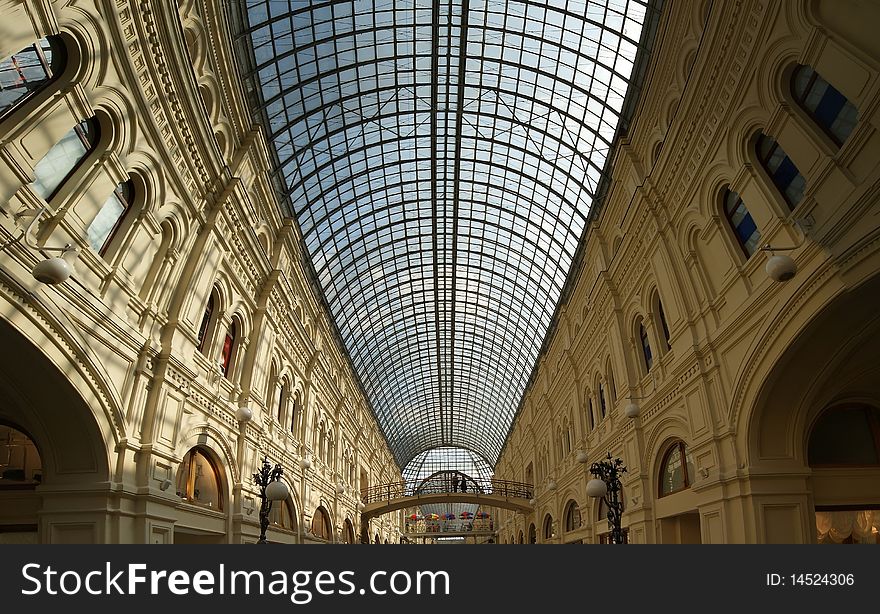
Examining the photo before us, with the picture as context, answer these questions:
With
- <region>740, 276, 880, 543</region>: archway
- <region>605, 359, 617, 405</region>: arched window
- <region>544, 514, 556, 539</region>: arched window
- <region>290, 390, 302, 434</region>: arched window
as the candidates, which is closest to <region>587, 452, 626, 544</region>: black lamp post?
<region>740, 276, 880, 543</region>: archway

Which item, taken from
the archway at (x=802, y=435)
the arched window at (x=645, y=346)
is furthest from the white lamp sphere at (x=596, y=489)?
the arched window at (x=645, y=346)

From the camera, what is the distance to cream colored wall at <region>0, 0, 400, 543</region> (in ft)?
34.2

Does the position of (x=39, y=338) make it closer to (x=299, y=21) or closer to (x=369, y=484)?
(x=299, y=21)

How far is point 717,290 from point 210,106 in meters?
13.9

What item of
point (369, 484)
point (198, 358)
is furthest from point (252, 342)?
point (369, 484)

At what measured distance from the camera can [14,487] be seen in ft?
44.8

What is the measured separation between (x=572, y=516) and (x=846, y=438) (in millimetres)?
16564

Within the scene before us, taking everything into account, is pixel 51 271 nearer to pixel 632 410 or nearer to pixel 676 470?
pixel 632 410

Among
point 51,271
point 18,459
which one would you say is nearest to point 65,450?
point 18,459

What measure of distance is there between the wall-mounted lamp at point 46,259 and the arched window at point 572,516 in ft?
75.2

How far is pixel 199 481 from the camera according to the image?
16875 mm

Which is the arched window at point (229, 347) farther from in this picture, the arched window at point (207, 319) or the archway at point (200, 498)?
the archway at point (200, 498)

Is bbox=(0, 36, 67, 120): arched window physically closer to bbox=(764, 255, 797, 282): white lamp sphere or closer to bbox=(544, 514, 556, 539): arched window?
bbox=(764, 255, 797, 282): white lamp sphere

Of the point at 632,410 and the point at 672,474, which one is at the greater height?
the point at 632,410
